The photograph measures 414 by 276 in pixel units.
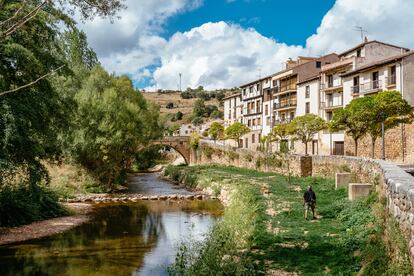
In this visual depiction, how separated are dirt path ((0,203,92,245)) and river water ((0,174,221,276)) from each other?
687mm

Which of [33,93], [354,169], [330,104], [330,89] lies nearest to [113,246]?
[33,93]

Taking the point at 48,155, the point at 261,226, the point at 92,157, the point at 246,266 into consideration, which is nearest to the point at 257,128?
the point at 92,157

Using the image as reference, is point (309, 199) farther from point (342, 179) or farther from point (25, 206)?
point (25, 206)

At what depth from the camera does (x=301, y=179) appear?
32.8m

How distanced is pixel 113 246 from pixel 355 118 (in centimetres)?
2104

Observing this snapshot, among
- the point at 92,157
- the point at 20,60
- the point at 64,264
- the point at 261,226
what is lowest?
the point at 64,264

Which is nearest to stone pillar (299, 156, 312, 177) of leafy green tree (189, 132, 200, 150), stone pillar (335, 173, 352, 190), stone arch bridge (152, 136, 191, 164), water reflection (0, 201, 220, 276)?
stone pillar (335, 173, 352, 190)

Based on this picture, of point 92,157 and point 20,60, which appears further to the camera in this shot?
point 92,157

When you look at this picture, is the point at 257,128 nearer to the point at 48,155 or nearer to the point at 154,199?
the point at 154,199

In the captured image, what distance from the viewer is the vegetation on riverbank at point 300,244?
1021 cm

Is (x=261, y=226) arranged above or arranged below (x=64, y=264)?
above

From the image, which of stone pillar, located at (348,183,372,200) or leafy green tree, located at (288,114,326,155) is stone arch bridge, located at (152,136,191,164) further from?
stone pillar, located at (348,183,372,200)

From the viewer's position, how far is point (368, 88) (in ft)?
141

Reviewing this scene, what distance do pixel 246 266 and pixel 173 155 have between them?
262ft
